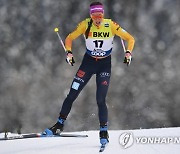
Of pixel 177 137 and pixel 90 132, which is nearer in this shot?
pixel 177 137

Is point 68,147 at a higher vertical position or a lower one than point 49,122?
lower

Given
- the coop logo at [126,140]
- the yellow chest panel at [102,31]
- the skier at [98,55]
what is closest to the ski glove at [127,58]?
the skier at [98,55]

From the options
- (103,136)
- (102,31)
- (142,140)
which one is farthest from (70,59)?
(142,140)

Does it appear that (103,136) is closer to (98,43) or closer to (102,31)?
(98,43)

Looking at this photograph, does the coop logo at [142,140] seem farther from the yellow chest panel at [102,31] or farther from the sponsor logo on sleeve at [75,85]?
the yellow chest panel at [102,31]

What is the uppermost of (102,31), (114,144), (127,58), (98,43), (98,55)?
(102,31)

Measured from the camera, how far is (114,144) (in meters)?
8.02

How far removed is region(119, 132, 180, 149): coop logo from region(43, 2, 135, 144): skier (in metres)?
0.36

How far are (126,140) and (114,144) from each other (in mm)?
255

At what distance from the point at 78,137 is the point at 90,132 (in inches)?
22.6

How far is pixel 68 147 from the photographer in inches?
314

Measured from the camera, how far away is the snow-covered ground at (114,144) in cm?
763

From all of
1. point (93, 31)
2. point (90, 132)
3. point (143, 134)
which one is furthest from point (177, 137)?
point (93, 31)

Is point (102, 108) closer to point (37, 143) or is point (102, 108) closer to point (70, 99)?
point (70, 99)
